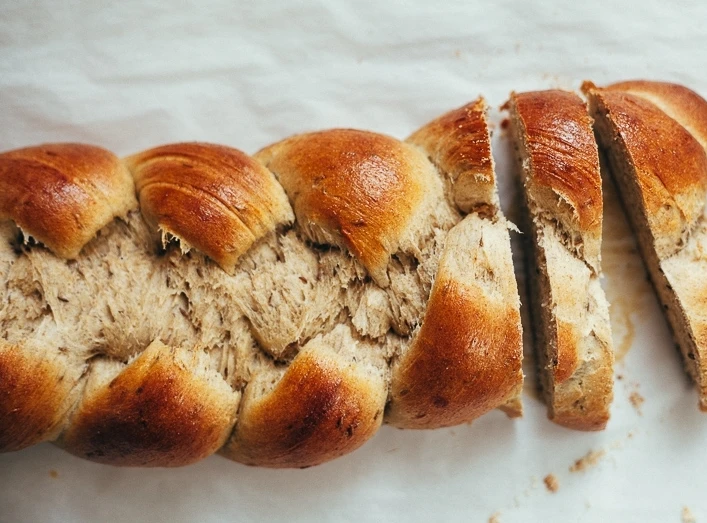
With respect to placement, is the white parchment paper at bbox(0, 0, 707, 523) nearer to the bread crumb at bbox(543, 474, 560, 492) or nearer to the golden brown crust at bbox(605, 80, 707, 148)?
the bread crumb at bbox(543, 474, 560, 492)

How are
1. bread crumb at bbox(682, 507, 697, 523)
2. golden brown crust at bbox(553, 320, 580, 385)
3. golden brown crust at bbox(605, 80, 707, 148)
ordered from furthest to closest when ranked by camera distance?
bread crumb at bbox(682, 507, 697, 523), golden brown crust at bbox(605, 80, 707, 148), golden brown crust at bbox(553, 320, 580, 385)

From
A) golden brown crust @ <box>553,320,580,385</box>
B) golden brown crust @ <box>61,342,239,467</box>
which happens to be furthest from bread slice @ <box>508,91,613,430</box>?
golden brown crust @ <box>61,342,239,467</box>

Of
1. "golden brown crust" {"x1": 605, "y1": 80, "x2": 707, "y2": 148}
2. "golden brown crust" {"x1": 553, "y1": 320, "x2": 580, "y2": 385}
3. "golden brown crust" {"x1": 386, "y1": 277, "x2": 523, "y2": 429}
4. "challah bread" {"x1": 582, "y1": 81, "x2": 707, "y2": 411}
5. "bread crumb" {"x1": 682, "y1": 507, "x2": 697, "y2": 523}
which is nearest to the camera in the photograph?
"golden brown crust" {"x1": 386, "y1": 277, "x2": 523, "y2": 429}

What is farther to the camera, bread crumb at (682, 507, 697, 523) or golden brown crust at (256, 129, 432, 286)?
bread crumb at (682, 507, 697, 523)

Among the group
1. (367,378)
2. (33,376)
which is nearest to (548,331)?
(367,378)

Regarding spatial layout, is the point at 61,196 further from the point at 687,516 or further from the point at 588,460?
the point at 687,516

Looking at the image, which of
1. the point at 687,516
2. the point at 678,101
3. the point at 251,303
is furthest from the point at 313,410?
the point at 678,101
